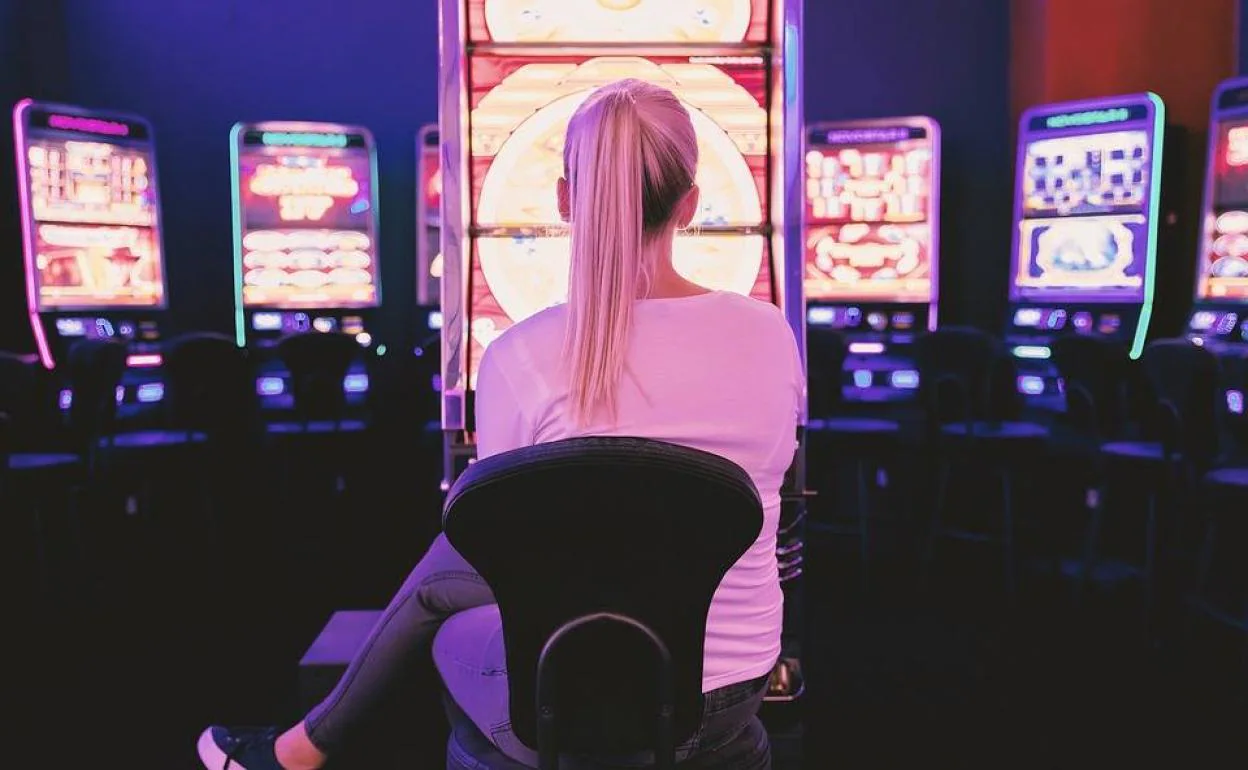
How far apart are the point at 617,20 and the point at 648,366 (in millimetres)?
1076

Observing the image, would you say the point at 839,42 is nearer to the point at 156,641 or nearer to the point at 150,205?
the point at 150,205

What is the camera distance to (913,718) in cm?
289

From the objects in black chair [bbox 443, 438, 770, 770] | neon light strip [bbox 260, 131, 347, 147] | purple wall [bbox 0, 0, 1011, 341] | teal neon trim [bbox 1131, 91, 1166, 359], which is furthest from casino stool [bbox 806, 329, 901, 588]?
black chair [bbox 443, 438, 770, 770]

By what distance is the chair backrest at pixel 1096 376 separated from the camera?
3.59 metres

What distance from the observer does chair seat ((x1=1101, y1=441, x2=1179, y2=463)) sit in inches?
136

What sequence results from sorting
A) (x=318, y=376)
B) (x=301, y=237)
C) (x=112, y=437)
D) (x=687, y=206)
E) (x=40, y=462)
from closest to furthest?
1. (x=687, y=206)
2. (x=40, y=462)
3. (x=112, y=437)
4. (x=318, y=376)
5. (x=301, y=237)

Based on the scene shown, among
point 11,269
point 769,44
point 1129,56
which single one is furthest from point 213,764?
point 1129,56

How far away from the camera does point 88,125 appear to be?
4918mm

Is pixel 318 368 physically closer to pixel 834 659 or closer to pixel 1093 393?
pixel 834 659

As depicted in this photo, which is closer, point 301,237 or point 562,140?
point 562,140

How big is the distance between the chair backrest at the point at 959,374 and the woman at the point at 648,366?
2757mm

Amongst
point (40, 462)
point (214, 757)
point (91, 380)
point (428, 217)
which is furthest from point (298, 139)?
point (214, 757)

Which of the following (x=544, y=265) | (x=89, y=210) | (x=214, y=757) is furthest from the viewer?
(x=89, y=210)

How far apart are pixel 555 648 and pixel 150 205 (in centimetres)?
452
